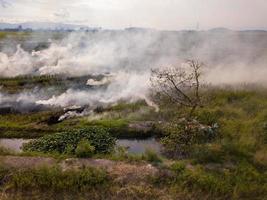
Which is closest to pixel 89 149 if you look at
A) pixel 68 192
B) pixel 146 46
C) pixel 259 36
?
pixel 68 192

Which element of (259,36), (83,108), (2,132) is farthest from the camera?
(259,36)

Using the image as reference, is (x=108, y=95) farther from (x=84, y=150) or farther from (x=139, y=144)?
(x=84, y=150)

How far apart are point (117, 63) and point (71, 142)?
22.7 meters

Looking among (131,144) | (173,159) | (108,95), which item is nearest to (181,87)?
(108,95)

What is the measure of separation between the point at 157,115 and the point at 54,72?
18.1 meters

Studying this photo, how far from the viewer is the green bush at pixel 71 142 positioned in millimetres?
17906

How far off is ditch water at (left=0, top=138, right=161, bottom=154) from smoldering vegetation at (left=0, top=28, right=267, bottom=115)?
4856 mm

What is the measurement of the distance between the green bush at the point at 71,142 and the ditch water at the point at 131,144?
1448 millimetres

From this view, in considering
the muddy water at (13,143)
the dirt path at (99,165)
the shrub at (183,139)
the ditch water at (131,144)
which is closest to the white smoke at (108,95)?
the muddy water at (13,143)

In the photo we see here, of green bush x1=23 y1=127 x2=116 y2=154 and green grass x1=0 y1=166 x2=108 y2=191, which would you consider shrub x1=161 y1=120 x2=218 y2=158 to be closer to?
green bush x1=23 y1=127 x2=116 y2=154

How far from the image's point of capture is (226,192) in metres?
14.2

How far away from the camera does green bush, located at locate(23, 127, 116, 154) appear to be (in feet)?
58.7

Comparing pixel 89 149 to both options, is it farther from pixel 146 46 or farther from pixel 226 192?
pixel 146 46

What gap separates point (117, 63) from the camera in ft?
132
